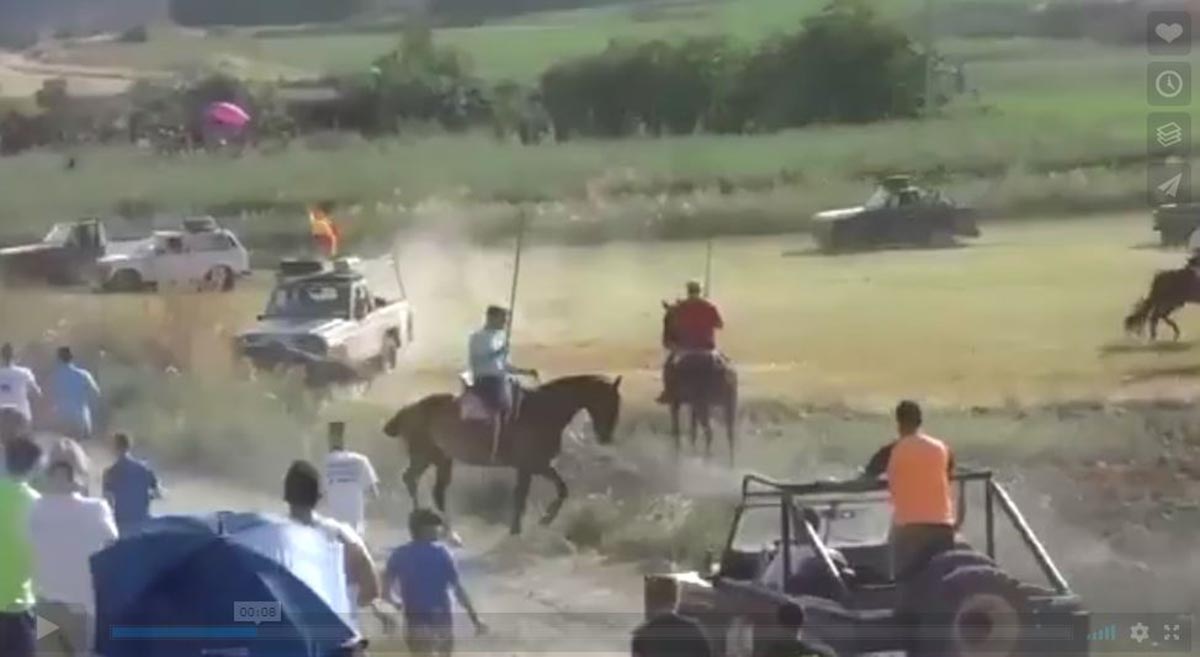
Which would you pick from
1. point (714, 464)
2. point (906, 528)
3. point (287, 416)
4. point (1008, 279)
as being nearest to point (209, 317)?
point (287, 416)

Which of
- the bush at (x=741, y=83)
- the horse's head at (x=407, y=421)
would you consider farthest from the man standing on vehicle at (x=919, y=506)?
the horse's head at (x=407, y=421)

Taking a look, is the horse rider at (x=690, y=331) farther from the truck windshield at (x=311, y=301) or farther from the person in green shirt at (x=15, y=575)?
the person in green shirt at (x=15, y=575)

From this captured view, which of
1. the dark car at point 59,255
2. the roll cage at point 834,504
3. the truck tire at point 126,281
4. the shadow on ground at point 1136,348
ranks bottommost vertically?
the roll cage at point 834,504

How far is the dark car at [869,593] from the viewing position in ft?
33.4

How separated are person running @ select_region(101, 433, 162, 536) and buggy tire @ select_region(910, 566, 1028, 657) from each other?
399 cm

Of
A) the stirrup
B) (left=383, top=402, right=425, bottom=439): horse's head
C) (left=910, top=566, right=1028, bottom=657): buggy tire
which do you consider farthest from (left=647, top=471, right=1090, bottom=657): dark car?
(left=383, top=402, right=425, bottom=439): horse's head

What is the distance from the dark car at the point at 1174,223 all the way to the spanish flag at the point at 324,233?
435cm

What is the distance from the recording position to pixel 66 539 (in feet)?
34.9

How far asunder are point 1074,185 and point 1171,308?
0.81 metres

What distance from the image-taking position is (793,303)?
13.7m

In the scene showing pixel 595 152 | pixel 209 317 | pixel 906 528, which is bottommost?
pixel 906 528

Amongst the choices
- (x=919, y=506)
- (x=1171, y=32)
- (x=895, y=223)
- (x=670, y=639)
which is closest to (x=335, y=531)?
(x=919, y=506)

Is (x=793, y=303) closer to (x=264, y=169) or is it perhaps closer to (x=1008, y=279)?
(x=1008, y=279)

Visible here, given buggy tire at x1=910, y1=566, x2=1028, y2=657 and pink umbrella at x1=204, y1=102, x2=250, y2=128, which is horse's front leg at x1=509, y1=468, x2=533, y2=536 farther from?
buggy tire at x1=910, y1=566, x2=1028, y2=657
